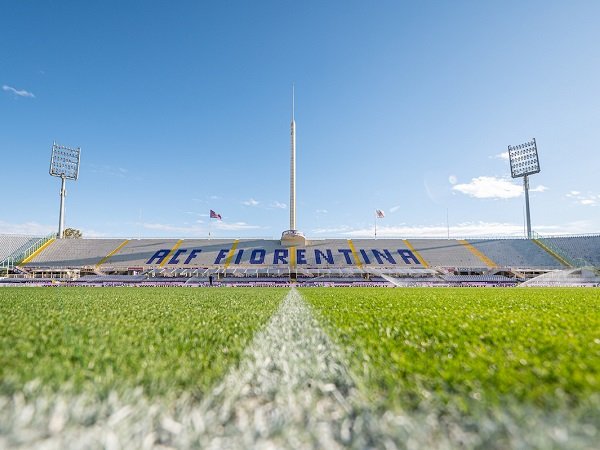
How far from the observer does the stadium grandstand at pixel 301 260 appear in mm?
30047

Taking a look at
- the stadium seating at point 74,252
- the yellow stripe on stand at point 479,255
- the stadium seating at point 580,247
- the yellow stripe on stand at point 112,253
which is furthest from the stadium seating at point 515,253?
the stadium seating at point 74,252

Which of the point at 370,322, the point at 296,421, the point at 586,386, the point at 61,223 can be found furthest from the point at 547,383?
the point at 61,223

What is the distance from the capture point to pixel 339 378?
64.9 inches

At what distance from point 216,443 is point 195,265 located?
3494 centimetres

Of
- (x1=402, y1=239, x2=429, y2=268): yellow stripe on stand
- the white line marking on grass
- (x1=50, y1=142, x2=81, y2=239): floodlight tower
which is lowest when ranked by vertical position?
the white line marking on grass

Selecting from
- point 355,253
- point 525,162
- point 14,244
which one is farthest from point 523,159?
point 14,244

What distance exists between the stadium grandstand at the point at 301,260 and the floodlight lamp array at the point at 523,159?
30.3ft

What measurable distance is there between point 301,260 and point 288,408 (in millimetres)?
35148

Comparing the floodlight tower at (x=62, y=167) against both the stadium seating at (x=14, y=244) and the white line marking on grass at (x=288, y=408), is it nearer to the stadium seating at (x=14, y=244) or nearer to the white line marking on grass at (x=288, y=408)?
the stadium seating at (x=14, y=244)

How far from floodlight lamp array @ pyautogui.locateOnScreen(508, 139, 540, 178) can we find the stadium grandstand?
924 centimetres

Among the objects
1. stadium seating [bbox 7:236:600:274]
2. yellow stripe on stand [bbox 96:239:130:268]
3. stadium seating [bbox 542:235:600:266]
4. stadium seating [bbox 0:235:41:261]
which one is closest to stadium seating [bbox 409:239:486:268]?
stadium seating [bbox 7:236:600:274]

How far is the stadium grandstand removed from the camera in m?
30.0

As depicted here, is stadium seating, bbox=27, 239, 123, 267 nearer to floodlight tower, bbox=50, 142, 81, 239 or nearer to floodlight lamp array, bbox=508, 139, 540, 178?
floodlight tower, bbox=50, 142, 81, 239

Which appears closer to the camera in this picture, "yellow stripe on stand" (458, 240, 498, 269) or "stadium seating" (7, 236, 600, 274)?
"stadium seating" (7, 236, 600, 274)
